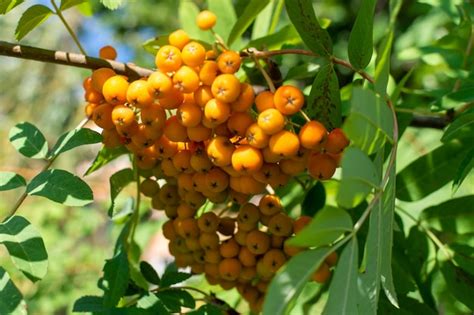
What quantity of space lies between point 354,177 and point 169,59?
0.36 metres

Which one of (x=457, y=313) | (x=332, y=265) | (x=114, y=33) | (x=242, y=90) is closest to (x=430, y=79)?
(x=457, y=313)

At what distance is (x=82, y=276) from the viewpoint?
2502mm

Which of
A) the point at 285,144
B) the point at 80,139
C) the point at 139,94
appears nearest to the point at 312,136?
the point at 285,144

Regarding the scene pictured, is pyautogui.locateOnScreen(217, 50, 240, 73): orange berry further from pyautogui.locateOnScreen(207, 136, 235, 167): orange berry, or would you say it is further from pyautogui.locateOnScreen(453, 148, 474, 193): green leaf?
pyautogui.locateOnScreen(453, 148, 474, 193): green leaf

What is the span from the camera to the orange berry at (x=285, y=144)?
801 millimetres

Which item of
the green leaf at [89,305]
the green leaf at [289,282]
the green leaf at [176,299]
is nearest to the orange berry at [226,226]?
the green leaf at [176,299]

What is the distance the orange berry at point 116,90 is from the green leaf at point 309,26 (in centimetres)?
25

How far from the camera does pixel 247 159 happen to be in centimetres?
83

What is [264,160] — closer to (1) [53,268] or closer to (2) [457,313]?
(2) [457,313]

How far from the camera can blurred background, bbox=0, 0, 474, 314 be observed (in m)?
1.67

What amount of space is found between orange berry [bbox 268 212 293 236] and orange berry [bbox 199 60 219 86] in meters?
0.25

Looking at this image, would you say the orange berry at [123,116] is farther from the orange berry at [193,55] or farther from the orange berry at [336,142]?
the orange berry at [336,142]

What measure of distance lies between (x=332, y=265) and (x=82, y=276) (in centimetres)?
168

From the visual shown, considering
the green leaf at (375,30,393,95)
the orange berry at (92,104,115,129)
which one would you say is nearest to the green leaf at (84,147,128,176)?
the orange berry at (92,104,115,129)
